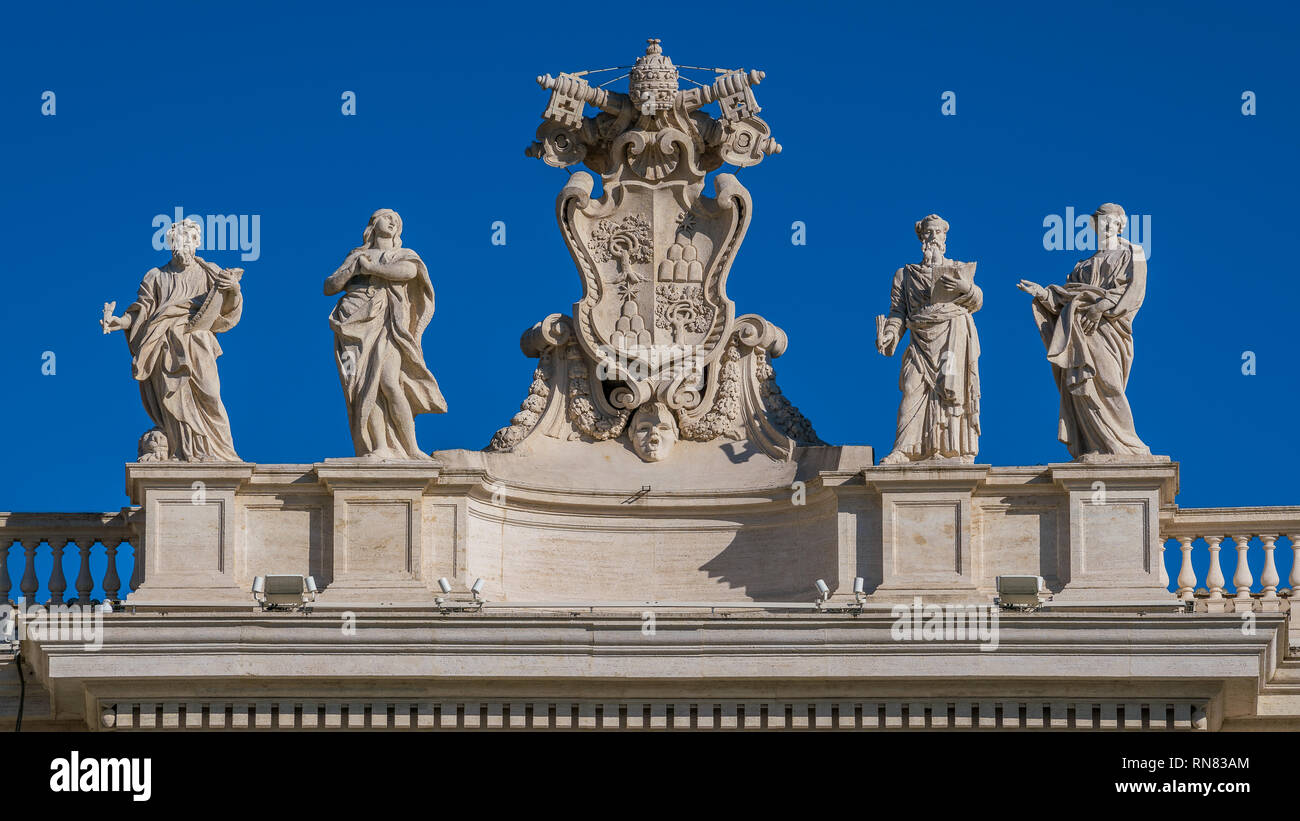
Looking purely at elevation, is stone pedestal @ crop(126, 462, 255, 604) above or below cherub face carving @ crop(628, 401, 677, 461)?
below

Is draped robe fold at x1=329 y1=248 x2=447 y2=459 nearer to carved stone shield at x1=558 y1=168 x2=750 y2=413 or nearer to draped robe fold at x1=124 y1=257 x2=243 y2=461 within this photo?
draped robe fold at x1=124 y1=257 x2=243 y2=461

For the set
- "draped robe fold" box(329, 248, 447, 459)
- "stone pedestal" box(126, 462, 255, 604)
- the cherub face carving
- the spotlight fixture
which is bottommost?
the spotlight fixture

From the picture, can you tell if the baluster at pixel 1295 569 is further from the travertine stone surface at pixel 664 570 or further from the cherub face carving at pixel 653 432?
the cherub face carving at pixel 653 432

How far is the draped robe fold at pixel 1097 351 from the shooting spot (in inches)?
1401

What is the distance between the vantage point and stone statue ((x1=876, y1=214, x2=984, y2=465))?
35656 millimetres

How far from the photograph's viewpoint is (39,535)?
35.8m

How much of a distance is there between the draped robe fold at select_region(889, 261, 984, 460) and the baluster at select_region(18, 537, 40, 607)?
7573 millimetres

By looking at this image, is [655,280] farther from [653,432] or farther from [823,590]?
[823,590]

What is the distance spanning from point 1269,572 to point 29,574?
35.4 feet

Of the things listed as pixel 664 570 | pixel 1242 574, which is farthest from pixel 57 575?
pixel 1242 574

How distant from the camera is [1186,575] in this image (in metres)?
35.7

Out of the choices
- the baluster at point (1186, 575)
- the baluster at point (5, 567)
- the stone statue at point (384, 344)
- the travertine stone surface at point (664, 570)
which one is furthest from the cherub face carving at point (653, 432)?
the baluster at point (5, 567)

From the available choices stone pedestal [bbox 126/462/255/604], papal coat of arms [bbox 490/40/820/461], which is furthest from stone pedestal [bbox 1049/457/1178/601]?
stone pedestal [bbox 126/462/255/604]
